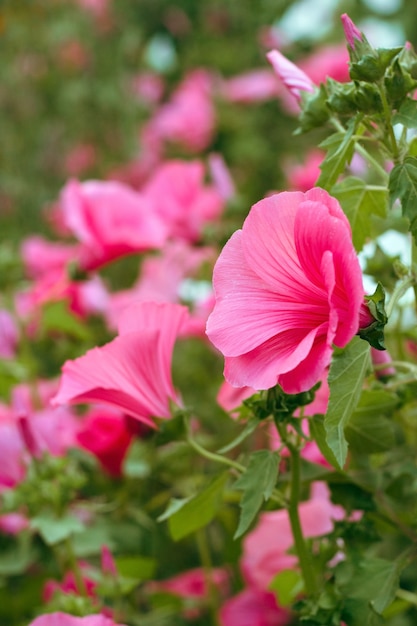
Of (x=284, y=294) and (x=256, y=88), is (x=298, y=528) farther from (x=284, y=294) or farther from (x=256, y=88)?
(x=256, y=88)

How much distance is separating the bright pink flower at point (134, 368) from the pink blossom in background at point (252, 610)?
25 centimetres

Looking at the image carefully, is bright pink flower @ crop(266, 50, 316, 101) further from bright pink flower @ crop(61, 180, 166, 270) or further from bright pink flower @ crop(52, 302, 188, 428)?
bright pink flower @ crop(61, 180, 166, 270)

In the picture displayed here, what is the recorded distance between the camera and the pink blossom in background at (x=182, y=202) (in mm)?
1111

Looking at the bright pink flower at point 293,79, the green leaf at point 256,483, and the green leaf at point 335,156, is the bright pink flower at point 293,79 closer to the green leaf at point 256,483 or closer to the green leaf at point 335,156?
the green leaf at point 335,156

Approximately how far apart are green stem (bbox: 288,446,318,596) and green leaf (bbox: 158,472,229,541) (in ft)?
0.16

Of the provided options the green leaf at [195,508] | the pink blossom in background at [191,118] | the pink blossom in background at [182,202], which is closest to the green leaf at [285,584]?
the green leaf at [195,508]

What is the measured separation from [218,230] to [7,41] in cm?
109

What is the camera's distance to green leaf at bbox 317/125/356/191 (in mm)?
470

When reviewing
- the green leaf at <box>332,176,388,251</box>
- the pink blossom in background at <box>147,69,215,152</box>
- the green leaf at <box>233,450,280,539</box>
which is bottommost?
the green leaf at <box>233,450,280,539</box>

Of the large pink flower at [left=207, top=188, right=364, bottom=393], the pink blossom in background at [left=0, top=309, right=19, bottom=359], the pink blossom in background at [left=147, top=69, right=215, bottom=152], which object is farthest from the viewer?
the pink blossom in background at [left=147, top=69, right=215, bottom=152]

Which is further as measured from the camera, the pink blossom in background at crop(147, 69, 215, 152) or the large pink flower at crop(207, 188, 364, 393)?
the pink blossom in background at crop(147, 69, 215, 152)

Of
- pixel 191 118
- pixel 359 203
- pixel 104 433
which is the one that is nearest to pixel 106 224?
pixel 104 433

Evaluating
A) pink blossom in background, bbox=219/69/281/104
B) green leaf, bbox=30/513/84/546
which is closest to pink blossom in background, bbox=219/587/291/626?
green leaf, bbox=30/513/84/546

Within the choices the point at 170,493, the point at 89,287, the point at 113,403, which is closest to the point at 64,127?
the point at 89,287
